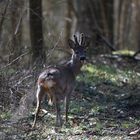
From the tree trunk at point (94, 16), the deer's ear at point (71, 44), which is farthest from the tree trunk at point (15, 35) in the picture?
the tree trunk at point (94, 16)

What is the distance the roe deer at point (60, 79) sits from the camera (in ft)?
34.2

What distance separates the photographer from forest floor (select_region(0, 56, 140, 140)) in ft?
33.5

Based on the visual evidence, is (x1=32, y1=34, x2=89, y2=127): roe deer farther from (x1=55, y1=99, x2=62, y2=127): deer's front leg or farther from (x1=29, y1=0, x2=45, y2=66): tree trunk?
(x1=29, y1=0, x2=45, y2=66): tree trunk

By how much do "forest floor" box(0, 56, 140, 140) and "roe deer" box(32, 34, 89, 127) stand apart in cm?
35

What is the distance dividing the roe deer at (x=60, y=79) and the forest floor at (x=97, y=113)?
35cm

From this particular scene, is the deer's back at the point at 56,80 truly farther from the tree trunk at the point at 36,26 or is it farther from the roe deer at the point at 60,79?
the tree trunk at the point at 36,26

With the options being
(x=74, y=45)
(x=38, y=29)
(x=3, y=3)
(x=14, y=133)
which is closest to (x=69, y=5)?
(x=38, y=29)

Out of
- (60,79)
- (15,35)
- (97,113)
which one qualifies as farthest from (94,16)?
(60,79)

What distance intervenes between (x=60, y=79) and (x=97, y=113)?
1515 mm

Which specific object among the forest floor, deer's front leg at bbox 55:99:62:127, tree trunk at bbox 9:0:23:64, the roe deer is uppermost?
tree trunk at bbox 9:0:23:64

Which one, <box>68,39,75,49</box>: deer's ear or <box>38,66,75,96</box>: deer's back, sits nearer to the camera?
<box>38,66,75,96</box>: deer's back

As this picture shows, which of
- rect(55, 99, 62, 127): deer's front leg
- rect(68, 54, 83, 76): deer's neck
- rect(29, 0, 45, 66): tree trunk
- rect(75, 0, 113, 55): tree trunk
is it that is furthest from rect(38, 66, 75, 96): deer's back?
rect(75, 0, 113, 55): tree trunk

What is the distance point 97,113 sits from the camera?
11.9m

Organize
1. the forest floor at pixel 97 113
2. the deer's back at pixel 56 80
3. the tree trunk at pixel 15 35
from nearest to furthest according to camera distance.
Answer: the forest floor at pixel 97 113 → the deer's back at pixel 56 80 → the tree trunk at pixel 15 35
